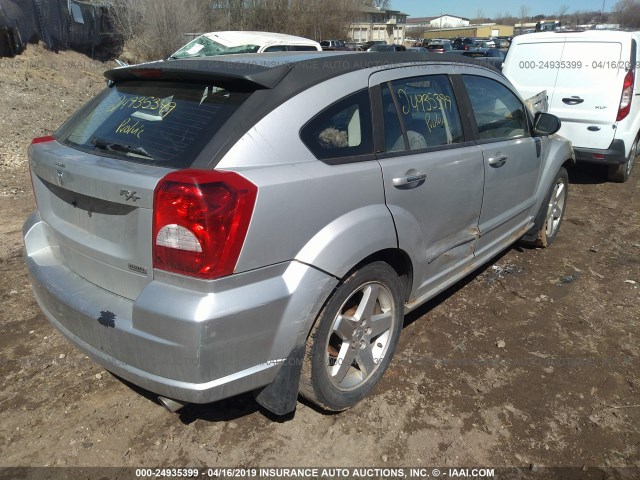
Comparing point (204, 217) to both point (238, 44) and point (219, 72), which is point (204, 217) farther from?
point (238, 44)

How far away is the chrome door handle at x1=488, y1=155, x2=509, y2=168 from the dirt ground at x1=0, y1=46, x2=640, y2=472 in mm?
1078

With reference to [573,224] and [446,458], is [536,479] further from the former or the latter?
[573,224]

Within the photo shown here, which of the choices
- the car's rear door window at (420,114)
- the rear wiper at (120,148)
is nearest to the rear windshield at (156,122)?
the rear wiper at (120,148)

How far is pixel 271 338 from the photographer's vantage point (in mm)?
2092

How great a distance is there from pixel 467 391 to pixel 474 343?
53 cm

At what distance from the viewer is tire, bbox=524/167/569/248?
4613 millimetres

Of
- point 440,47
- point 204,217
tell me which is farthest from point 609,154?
point 440,47

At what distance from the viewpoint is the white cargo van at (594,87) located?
6418 millimetres

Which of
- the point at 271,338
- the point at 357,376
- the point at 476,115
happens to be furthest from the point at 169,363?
the point at 476,115

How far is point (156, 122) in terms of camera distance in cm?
231

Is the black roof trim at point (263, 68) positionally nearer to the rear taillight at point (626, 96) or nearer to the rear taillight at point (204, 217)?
the rear taillight at point (204, 217)

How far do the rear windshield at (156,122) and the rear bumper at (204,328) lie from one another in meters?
0.55

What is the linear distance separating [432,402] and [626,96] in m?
5.59

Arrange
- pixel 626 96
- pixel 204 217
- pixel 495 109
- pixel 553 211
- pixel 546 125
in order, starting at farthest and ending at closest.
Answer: pixel 626 96 → pixel 553 211 → pixel 546 125 → pixel 495 109 → pixel 204 217
